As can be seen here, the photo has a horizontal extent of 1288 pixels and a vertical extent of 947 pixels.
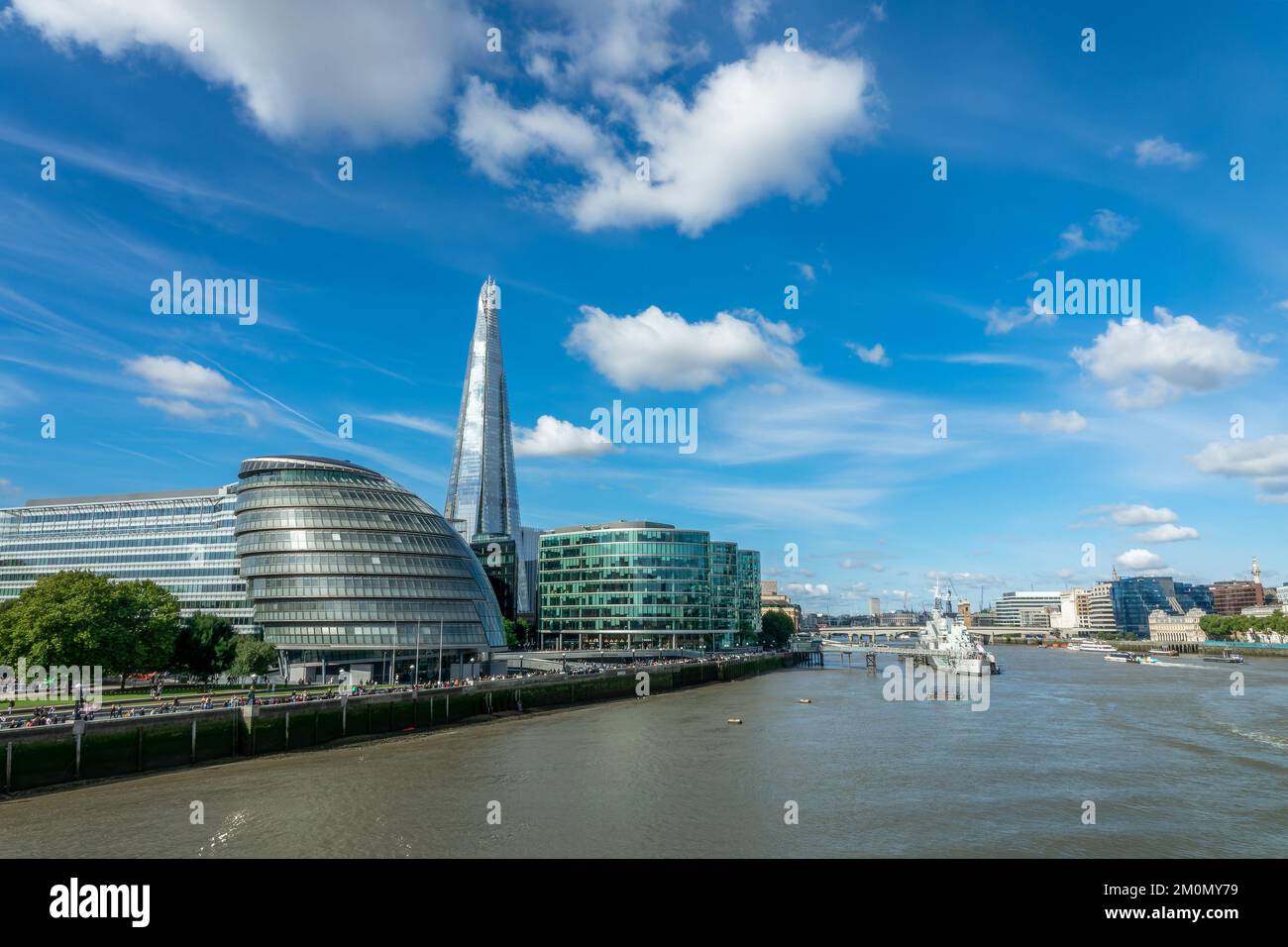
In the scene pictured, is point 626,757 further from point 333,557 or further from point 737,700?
point 333,557

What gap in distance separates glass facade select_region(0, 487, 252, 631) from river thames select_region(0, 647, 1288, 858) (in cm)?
4763

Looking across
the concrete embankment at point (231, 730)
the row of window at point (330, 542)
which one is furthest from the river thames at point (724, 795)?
the row of window at point (330, 542)

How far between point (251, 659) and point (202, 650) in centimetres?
449

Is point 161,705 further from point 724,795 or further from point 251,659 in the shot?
point 724,795

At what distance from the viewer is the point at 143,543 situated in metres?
107

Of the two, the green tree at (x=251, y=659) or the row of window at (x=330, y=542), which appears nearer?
the green tree at (x=251, y=659)

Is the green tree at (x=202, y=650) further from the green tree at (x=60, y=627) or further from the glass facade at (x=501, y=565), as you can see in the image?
the glass facade at (x=501, y=565)

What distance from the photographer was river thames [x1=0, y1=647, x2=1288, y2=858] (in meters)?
30.5

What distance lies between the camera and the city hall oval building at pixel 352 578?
→ 86.9 meters

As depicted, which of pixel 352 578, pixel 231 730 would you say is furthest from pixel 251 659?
pixel 231 730

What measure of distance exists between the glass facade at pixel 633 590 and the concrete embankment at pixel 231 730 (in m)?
67.7
